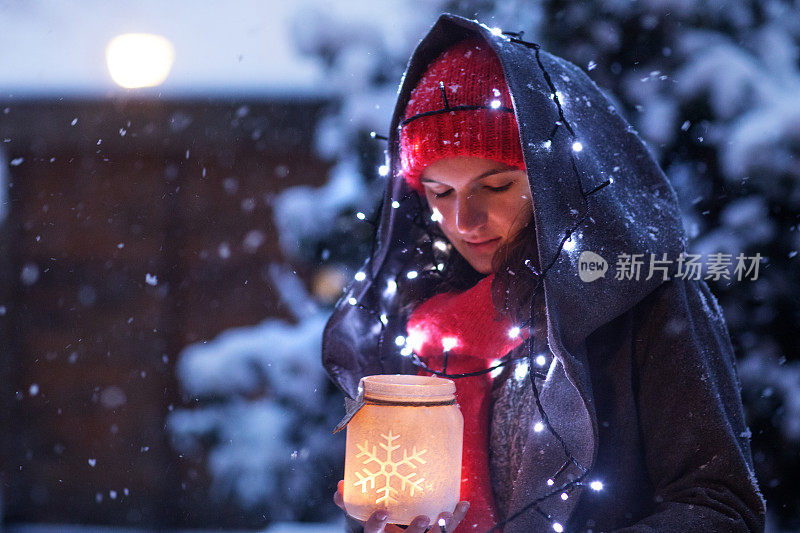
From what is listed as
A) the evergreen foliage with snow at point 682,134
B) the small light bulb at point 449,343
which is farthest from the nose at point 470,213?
the evergreen foliage with snow at point 682,134

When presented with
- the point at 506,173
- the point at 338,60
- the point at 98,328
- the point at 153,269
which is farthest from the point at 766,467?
the point at 98,328

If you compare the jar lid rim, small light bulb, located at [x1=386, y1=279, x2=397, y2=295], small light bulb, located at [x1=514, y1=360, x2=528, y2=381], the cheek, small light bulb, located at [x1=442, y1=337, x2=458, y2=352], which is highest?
the cheek

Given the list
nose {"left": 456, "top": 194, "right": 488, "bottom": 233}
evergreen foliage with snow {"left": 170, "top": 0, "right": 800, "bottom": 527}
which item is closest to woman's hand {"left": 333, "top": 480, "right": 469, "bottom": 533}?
nose {"left": 456, "top": 194, "right": 488, "bottom": 233}

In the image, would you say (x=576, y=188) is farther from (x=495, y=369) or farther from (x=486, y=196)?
(x=495, y=369)

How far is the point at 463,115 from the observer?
1.15m

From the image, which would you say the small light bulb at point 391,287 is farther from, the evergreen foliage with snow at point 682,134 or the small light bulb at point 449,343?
the evergreen foliage with snow at point 682,134

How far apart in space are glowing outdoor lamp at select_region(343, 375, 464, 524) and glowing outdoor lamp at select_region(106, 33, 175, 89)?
275cm

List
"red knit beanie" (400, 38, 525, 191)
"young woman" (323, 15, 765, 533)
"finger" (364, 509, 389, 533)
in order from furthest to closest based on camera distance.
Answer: "red knit beanie" (400, 38, 525, 191) < "young woman" (323, 15, 765, 533) < "finger" (364, 509, 389, 533)

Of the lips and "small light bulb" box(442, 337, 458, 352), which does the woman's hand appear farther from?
the lips

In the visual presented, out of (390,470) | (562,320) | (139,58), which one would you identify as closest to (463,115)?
(562,320)

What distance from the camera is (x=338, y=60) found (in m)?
2.16

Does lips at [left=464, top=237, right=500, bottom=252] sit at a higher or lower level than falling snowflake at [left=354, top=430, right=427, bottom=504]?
higher

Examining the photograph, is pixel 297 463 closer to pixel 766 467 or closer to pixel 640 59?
pixel 766 467

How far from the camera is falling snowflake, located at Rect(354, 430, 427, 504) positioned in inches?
36.1
